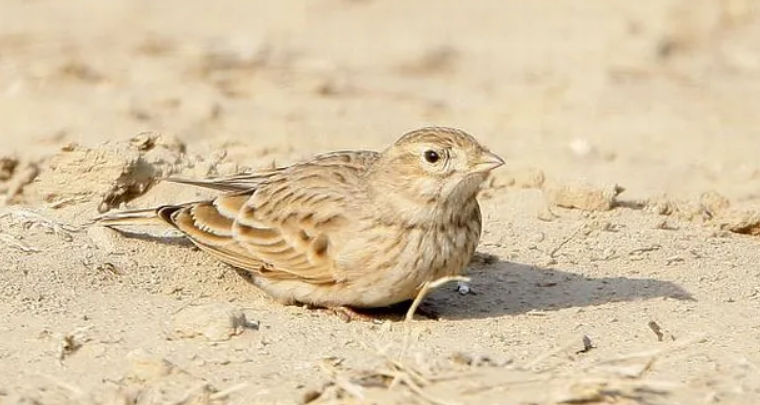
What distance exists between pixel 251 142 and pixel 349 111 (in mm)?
1519

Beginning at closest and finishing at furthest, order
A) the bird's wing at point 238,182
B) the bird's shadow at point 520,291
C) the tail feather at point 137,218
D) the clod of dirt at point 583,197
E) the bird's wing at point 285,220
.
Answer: the bird's wing at point 285,220 < the bird's shadow at point 520,291 < the tail feather at point 137,218 < the bird's wing at point 238,182 < the clod of dirt at point 583,197

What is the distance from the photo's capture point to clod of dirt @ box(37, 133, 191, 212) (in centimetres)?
783

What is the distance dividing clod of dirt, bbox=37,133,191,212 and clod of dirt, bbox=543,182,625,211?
6.09 ft

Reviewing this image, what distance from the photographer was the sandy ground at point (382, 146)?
5.66 metres

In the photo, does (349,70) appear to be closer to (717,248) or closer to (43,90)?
(43,90)

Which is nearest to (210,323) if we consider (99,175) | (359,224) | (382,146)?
(359,224)

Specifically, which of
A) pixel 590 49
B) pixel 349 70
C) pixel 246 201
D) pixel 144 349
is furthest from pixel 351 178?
pixel 590 49

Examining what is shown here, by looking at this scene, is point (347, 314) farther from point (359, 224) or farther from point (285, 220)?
point (285, 220)

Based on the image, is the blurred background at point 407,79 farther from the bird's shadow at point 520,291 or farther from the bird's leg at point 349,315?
the bird's leg at point 349,315

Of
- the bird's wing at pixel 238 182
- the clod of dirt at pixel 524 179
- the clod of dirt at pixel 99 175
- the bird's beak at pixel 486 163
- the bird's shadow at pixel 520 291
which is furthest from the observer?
the clod of dirt at pixel 524 179

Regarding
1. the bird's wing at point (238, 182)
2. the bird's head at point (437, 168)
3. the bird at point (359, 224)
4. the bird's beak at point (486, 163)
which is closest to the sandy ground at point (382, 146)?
the bird at point (359, 224)

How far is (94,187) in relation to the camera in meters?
7.84

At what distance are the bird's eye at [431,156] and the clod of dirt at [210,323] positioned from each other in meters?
1.03

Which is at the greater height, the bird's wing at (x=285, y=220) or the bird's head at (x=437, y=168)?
the bird's head at (x=437, y=168)
